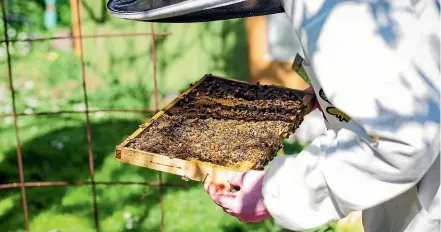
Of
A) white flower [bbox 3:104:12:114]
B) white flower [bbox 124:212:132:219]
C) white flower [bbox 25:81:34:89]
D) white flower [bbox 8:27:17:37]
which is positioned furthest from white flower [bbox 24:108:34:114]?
white flower [bbox 8:27:17:37]

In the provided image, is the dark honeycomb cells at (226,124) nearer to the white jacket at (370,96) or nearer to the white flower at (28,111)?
the white jacket at (370,96)

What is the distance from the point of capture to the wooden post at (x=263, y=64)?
15.9 feet

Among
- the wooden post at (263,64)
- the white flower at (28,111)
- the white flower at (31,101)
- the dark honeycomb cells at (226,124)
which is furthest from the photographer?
the white flower at (31,101)

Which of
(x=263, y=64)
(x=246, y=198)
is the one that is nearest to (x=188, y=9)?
(x=246, y=198)

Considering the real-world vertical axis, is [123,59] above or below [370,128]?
below

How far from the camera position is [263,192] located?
1472 millimetres

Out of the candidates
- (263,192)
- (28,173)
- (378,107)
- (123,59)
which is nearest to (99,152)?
(28,173)

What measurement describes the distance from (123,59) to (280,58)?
1.51 m

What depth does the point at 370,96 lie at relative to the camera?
1242mm

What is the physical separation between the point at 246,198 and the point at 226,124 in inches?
31.0

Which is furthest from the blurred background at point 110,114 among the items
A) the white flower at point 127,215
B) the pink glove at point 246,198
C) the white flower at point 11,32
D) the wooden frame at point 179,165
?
the pink glove at point 246,198

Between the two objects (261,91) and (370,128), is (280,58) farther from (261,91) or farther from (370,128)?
(370,128)

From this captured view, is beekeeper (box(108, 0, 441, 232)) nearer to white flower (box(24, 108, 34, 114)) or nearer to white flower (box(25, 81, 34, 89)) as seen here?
white flower (box(24, 108, 34, 114))

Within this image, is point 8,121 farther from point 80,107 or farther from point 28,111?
point 80,107
